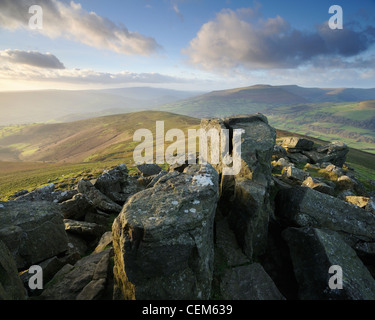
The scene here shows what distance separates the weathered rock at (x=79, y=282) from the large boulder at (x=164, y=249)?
1.15m

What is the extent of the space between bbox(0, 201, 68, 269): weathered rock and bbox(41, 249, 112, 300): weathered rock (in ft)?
5.31

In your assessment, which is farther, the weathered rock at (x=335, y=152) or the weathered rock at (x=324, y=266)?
the weathered rock at (x=335, y=152)

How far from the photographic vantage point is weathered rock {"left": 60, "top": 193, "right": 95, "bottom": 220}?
53.5ft

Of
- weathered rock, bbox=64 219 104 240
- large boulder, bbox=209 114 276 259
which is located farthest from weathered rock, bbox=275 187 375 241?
weathered rock, bbox=64 219 104 240

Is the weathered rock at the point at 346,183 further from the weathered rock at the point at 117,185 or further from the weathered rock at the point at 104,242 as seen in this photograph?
the weathered rock at the point at 104,242

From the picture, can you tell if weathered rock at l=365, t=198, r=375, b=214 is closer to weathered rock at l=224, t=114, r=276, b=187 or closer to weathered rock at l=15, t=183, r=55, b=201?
weathered rock at l=224, t=114, r=276, b=187

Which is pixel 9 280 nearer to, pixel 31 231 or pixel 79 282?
pixel 79 282

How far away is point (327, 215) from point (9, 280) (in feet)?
52.9

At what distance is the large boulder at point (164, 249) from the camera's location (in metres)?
7.64

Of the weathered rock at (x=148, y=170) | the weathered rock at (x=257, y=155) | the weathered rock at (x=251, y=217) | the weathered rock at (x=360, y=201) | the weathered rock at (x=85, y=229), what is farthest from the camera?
the weathered rock at (x=148, y=170)

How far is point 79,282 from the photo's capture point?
951 centimetres

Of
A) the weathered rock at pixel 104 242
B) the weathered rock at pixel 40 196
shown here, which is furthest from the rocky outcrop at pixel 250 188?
the weathered rock at pixel 40 196
